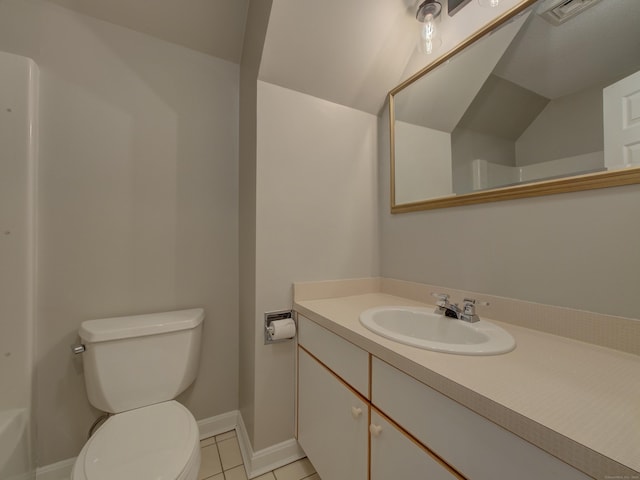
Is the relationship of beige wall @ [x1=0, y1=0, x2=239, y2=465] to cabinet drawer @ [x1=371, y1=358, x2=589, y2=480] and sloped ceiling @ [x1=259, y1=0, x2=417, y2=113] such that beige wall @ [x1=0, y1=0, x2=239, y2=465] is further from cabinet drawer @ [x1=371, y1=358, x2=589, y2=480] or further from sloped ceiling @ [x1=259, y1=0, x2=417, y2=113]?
cabinet drawer @ [x1=371, y1=358, x2=589, y2=480]

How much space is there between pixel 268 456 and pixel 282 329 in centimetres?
62

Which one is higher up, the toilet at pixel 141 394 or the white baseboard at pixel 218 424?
the toilet at pixel 141 394

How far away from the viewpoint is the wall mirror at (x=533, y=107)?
71 centimetres

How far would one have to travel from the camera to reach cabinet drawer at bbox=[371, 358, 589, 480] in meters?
0.41

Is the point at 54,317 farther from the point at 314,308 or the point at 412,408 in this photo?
the point at 412,408

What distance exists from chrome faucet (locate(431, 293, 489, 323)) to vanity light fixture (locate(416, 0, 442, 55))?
1.18 m

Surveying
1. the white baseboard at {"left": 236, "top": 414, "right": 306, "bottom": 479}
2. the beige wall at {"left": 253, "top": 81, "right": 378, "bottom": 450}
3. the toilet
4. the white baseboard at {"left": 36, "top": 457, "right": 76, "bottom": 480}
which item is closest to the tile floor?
the white baseboard at {"left": 236, "top": 414, "right": 306, "bottom": 479}

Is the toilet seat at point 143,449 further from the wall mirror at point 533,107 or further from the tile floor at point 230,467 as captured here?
the wall mirror at point 533,107

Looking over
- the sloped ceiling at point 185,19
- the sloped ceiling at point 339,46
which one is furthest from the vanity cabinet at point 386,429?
the sloped ceiling at point 185,19

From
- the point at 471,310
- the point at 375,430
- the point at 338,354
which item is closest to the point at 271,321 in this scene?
the point at 338,354

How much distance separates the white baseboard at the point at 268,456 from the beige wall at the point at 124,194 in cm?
31

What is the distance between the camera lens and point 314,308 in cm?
110

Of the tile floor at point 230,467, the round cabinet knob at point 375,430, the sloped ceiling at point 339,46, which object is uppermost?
the sloped ceiling at point 339,46

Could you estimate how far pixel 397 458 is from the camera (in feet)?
2.17
